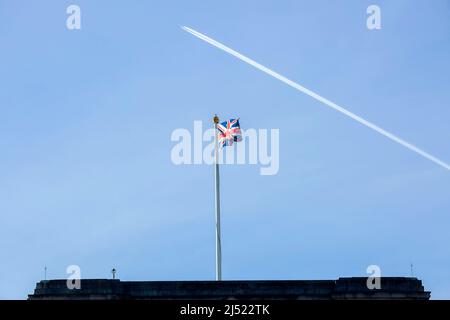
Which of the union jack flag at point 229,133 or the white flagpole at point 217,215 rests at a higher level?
the union jack flag at point 229,133

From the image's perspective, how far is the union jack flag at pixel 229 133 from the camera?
5962 centimetres

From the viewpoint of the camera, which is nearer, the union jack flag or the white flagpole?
the white flagpole

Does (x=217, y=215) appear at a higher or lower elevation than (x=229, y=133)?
lower

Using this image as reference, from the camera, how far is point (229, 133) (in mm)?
59688

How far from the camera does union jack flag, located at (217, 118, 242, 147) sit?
59625 millimetres

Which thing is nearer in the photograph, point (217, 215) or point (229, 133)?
point (217, 215)

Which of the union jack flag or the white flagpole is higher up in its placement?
the union jack flag

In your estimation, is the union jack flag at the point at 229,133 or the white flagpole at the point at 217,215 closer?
the white flagpole at the point at 217,215
